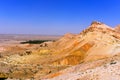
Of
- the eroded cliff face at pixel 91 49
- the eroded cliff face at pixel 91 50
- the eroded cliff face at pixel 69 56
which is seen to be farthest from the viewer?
the eroded cliff face at pixel 91 49

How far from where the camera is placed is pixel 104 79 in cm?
1320

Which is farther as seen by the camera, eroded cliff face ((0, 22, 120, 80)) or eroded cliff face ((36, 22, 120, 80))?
eroded cliff face ((36, 22, 120, 80))

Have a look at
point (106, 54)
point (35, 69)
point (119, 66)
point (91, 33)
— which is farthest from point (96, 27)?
point (119, 66)

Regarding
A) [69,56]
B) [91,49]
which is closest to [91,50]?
[91,49]

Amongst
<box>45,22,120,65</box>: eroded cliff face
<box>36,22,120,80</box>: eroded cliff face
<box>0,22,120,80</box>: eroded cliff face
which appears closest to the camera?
<box>0,22,120,80</box>: eroded cliff face

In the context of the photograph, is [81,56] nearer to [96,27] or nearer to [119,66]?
[96,27]

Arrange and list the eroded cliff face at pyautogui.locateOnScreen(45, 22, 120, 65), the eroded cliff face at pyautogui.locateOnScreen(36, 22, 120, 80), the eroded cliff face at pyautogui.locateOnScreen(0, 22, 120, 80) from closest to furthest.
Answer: the eroded cliff face at pyautogui.locateOnScreen(0, 22, 120, 80) → the eroded cliff face at pyautogui.locateOnScreen(36, 22, 120, 80) → the eroded cliff face at pyautogui.locateOnScreen(45, 22, 120, 65)

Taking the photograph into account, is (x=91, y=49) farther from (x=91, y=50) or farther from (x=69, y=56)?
(x=69, y=56)

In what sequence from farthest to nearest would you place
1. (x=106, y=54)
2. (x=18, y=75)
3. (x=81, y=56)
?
(x=81, y=56) → (x=106, y=54) → (x=18, y=75)

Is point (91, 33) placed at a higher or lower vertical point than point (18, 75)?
higher

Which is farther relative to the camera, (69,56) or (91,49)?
(91,49)

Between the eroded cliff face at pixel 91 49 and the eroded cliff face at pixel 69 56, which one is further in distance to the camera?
the eroded cliff face at pixel 91 49

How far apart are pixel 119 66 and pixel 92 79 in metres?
1.90

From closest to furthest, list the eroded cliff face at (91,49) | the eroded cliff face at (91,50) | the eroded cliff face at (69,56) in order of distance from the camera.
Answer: the eroded cliff face at (69,56)
the eroded cliff face at (91,50)
the eroded cliff face at (91,49)
